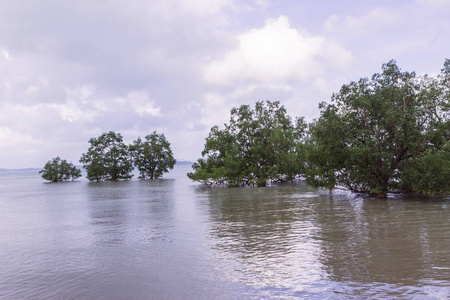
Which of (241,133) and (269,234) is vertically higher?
(241,133)

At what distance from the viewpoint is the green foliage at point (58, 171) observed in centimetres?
7700

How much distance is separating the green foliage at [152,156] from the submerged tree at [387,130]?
6165 centimetres

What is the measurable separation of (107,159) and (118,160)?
9.66ft

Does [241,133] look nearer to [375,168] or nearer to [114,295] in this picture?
[375,168]

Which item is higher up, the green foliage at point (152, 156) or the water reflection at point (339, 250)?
the green foliage at point (152, 156)

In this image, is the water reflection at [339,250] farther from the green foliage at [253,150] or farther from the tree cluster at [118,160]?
the tree cluster at [118,160]

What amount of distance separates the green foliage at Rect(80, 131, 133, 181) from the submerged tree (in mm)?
62746

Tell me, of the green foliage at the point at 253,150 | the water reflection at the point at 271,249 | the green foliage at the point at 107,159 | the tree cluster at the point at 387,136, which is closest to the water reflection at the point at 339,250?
the water reflection at the point at 271,249

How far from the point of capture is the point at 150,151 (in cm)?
8012

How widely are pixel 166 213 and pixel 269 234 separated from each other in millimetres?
9814

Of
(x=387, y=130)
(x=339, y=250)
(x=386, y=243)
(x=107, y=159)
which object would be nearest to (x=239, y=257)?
(x=339, y=250)

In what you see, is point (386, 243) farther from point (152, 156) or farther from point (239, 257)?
point (152, 156)

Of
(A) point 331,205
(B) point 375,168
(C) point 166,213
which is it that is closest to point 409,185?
(B) point 375,168

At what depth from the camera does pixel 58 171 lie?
78125 mm
